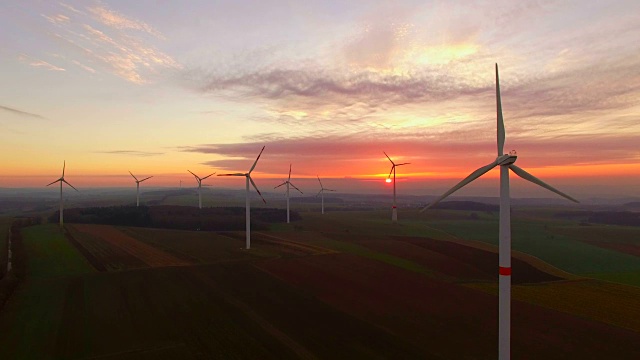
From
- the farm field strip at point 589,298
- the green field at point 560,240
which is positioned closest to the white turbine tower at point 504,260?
the farm field strip at point 589,298

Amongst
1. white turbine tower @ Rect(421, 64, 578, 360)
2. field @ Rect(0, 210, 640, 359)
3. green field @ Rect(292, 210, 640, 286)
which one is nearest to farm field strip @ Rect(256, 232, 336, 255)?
field @ Rect(0, 210, 640, 359)

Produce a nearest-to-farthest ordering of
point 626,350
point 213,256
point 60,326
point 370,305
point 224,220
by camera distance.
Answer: point 626,350 → point 60,326 → point 370,305 → point 213,256 → point 224,220

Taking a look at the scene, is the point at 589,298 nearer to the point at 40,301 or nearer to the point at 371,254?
the point at 371,254

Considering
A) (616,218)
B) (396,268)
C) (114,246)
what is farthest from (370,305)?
(616,218)

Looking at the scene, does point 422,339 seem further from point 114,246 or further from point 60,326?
point 114,246

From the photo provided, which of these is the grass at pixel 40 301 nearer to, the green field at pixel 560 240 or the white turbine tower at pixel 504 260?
the white turbine tower at pixel 504 260

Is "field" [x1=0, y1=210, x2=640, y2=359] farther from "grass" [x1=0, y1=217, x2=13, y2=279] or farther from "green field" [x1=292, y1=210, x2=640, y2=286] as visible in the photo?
"grass" [x1=0, y1=217, x2=13, y2=279]
